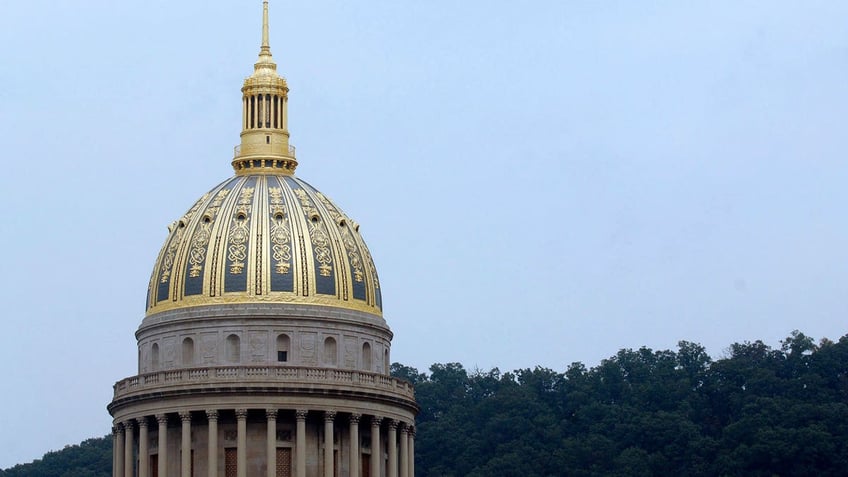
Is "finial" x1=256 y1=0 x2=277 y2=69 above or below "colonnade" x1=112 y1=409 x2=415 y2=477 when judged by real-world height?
above

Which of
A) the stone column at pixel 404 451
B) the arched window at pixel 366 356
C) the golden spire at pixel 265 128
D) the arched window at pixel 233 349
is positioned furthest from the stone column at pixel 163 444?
the golden spire at pixel 265 128

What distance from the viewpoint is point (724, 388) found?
184m

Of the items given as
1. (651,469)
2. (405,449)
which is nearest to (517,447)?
(651,469)

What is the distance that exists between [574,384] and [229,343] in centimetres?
6480

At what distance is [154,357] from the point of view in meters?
135

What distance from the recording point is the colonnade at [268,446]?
129 metres

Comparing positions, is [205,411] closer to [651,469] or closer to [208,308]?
[208,308]

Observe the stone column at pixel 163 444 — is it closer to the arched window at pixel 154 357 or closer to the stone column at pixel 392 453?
the arched window at pixel 154 357

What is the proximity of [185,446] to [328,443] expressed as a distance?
7.70m

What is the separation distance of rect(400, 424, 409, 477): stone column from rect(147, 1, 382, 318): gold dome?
6945mm

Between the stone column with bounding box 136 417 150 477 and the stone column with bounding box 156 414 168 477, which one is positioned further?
the stone column with bounding box 136 417 150 477

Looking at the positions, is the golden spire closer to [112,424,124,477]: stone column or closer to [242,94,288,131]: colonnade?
[242,94,288,131]: colonnade

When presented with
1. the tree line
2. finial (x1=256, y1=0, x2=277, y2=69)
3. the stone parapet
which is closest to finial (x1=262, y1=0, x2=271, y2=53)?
finial (x1=256, y1=0, x2=277, y2=69)

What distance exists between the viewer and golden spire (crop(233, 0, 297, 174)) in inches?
5517
